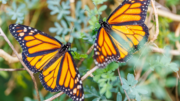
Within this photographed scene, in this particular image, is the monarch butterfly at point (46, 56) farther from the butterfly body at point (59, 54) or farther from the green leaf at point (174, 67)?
the green leaf at point (174, 67)

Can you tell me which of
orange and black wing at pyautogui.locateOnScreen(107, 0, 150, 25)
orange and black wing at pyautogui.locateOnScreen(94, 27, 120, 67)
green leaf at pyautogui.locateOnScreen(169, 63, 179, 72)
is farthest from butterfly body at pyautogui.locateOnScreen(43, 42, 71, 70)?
green leaf at pyautogui.locateOnScreen(169, 63, 179, 72)

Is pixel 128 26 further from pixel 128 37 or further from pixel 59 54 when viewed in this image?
pixel 59 54

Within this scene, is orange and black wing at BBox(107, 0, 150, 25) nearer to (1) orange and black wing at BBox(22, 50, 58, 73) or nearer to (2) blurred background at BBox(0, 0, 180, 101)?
(2) blurred background at BBox(0, 0, 180, 101)

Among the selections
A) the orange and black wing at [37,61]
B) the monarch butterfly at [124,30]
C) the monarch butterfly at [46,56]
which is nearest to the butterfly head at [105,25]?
the monarch butterfly at [124,30]

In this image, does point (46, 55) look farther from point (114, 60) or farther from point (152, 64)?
point (152, 64)

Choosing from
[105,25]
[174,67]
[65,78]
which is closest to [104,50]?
[105,25]
